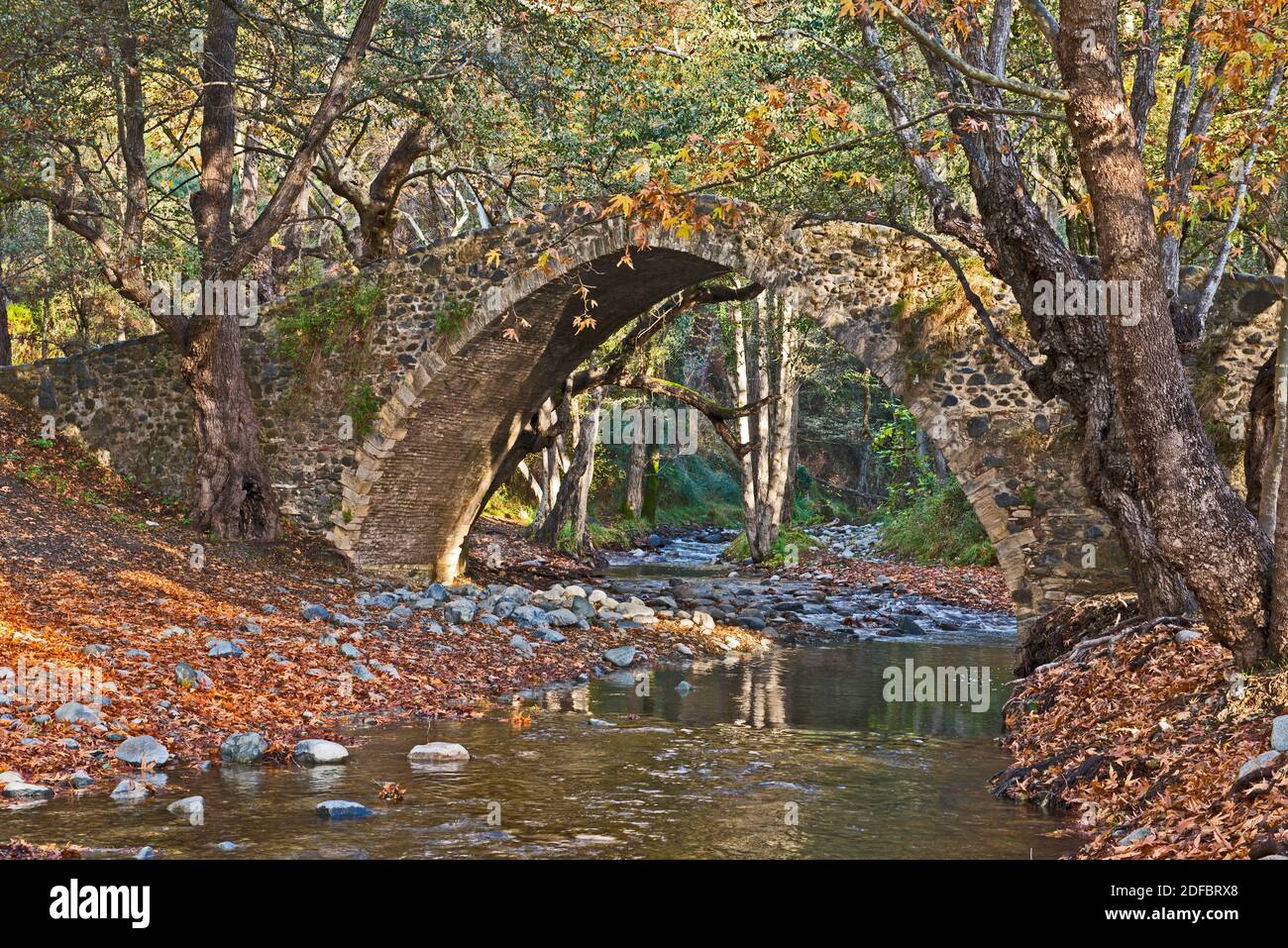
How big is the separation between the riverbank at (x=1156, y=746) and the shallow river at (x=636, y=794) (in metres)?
0.26

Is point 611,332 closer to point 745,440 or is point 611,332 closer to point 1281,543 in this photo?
point 745,440

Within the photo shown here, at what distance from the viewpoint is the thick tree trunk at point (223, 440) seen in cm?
1248

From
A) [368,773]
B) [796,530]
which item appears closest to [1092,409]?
[368,773]

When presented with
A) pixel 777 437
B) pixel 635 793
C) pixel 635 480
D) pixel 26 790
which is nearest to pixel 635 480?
pixel 635 480

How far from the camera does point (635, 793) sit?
6.34 meters

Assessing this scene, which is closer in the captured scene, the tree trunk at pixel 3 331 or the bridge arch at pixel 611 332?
the bridge arch at pixel 611 332

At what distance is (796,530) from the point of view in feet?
72.9

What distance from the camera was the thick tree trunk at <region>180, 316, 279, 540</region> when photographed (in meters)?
12.5

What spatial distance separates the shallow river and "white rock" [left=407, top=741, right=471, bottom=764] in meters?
0.13

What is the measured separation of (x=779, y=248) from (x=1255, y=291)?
13.2ft

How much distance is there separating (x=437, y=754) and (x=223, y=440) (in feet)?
21.9

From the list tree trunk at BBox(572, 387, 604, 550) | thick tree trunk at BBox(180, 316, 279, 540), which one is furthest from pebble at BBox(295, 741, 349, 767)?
tree trunk at BBox(572, 387, 604, 550)

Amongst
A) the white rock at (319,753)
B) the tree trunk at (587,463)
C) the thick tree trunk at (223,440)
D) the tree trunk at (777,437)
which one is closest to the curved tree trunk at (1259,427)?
the white rock at (319,753)

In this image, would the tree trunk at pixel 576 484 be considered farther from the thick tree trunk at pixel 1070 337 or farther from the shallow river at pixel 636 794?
the thick tree trunk at pixel 1070 337
